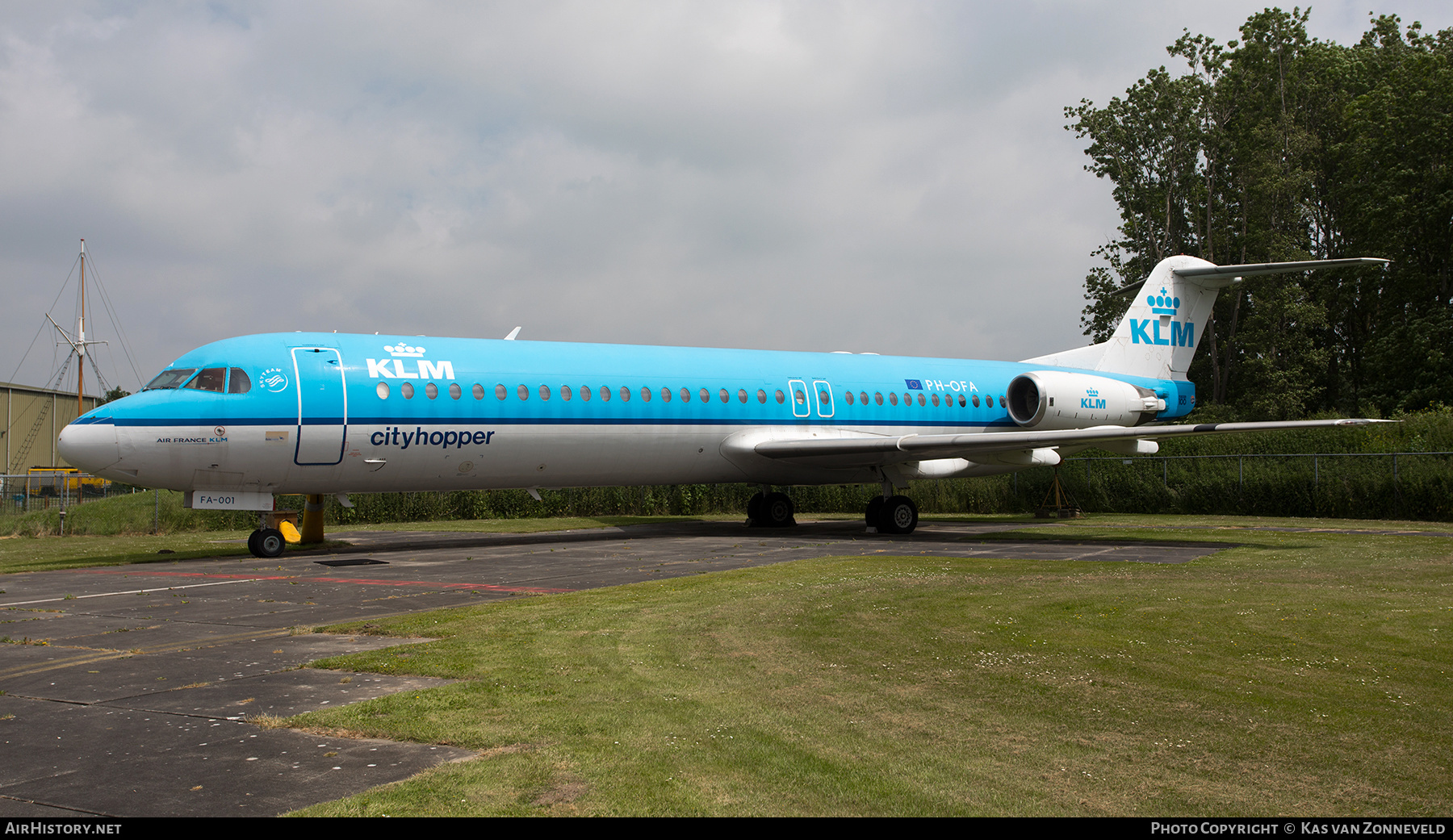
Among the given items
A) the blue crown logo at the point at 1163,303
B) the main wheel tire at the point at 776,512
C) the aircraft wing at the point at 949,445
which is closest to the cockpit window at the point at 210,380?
the aircraft wing at the point at 949,445

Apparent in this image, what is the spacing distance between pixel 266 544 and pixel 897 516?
1301 centimetres

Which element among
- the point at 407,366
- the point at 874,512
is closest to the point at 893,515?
the point at 874,512

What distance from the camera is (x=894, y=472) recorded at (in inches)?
899

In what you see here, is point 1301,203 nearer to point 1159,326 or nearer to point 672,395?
point 1159,326

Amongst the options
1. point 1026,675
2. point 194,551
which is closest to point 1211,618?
point 1026,675

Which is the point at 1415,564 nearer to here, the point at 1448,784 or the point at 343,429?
the point at 1448,784

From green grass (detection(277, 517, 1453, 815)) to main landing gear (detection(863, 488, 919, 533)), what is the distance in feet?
36.5

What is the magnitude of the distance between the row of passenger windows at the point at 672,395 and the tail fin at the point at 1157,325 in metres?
4.06

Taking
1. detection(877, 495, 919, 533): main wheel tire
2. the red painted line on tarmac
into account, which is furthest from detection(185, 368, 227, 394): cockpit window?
detection(877, 495, 919, 533): main wheel tire

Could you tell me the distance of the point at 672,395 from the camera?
830 inches

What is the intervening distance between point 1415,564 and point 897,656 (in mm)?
10322

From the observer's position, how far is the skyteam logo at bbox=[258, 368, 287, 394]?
16672 millimetres

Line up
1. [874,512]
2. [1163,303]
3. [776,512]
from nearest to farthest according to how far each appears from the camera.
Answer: [874,512] → [776,512] → [1163,303]

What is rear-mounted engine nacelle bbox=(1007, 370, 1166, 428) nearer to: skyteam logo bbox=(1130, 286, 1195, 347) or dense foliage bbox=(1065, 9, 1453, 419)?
skyteam logo bbox=(1130, 286, 1195, 347)
